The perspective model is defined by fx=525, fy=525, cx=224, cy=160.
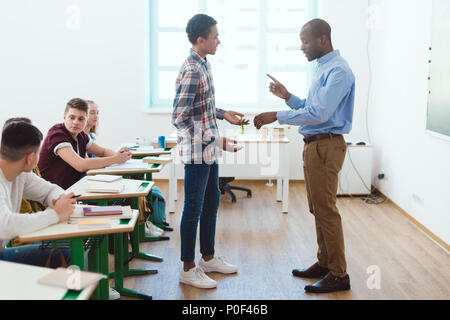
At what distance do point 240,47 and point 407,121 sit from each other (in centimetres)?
251

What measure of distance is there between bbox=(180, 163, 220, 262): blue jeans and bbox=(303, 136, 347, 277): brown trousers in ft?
2.06

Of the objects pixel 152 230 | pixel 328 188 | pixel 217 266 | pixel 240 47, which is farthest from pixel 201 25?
pixel 240 47

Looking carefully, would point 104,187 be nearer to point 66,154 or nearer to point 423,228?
point 66,154

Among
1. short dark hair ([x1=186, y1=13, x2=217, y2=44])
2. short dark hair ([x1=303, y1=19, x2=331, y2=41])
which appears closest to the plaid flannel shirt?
short dark hair ([x1=186, y1=13, x2=217, y2=44])

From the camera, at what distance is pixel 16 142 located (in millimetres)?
2287

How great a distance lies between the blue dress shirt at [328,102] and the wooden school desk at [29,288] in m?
1.78

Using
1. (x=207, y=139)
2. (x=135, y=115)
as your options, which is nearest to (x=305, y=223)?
(x=207, y=139)

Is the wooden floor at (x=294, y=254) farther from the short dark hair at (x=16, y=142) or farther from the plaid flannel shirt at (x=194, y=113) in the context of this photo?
the short dark hair at (x=16, y=142)

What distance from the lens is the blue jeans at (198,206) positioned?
322 centimetres

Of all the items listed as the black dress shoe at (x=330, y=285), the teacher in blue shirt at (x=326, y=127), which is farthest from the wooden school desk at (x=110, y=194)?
the black dress shoe at (x=330, y=285)

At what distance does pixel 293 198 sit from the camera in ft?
19.6

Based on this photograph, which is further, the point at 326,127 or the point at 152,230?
the point at 152,230
